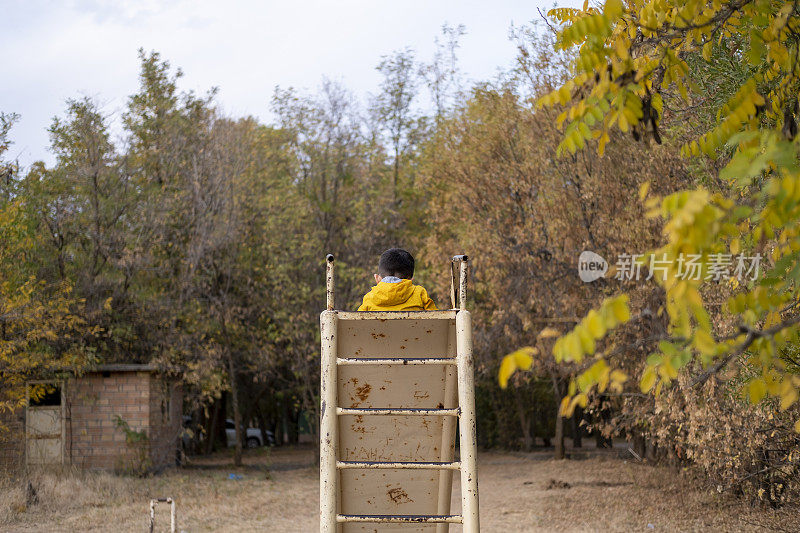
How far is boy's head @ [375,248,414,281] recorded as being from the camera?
4.99m

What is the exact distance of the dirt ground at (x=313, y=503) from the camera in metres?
11.8

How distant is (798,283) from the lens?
3.17 meters

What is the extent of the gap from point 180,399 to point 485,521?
10.3 metres

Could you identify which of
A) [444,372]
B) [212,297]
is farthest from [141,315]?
[444,372]

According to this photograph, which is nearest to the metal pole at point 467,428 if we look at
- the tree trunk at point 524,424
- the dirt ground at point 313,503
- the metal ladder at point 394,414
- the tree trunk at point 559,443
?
the metal ladder at point 394,414

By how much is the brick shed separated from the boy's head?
14.5 m

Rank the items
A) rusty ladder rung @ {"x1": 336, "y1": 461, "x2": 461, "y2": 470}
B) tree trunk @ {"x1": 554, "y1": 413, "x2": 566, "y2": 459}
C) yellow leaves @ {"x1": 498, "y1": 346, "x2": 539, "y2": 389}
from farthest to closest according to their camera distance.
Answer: tree trunk @ {"x1": 554, "y1": 413, "x2": 566, "y2": 459} → rusty ladder rung @ {"x1": 336, "y1": 461, "x2": 461, "y2": 470} → yellow leaves @ {"x1": 498, "y1": 346, "x2": 539, "y2": 389}

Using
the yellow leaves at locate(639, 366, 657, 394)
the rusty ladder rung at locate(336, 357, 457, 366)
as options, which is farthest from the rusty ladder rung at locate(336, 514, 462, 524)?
the yellow leaves at locate(639, 366, 657, 394)

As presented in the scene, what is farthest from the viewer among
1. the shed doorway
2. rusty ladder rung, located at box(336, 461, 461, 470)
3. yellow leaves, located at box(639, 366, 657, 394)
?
the shed doorway

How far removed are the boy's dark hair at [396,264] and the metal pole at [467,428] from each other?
2.80 ft

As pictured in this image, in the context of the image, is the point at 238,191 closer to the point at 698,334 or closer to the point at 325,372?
the point at 325,372

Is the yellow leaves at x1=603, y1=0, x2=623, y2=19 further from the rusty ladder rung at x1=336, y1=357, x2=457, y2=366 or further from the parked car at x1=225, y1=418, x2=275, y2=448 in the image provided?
the parked car at x1=225, y1=418, x2=275, y2=448

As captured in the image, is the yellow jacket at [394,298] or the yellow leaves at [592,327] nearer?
the yellow leaves at [592,327]

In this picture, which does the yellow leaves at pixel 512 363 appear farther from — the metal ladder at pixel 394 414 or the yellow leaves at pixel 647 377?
the metal ladder at pixel 394 414
